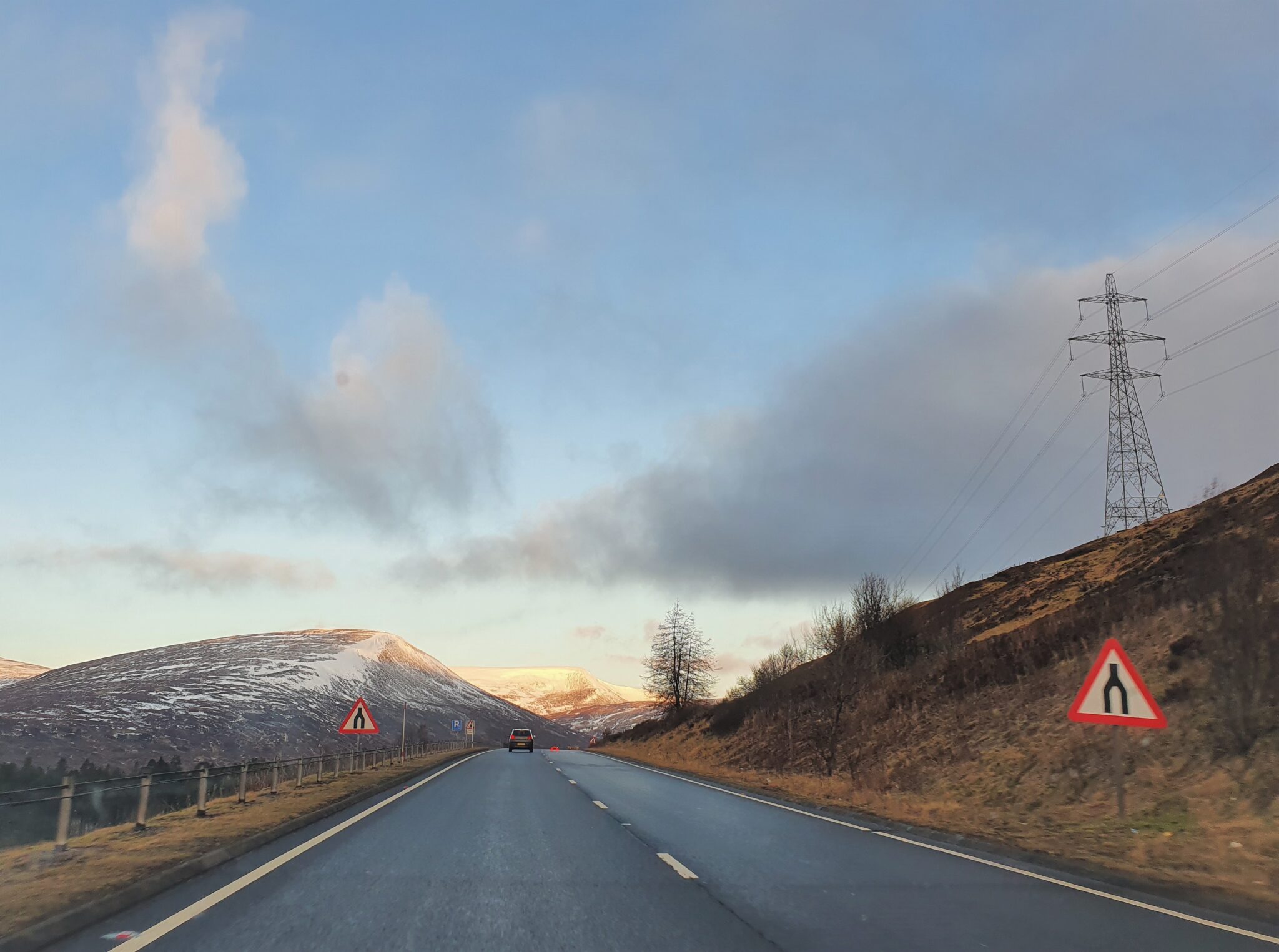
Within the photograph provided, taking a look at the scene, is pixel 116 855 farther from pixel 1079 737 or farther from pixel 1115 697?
pixel 1079 737

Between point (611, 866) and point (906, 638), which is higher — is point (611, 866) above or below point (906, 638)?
below

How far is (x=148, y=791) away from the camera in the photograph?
570 inches

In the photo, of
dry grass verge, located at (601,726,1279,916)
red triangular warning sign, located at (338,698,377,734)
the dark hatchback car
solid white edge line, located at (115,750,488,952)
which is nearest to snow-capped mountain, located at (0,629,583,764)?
the dark hatchback car

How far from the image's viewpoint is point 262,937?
6891mm

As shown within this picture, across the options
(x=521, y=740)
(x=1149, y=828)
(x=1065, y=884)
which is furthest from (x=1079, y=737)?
(x=521, y=740)

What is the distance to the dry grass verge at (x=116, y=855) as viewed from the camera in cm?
812

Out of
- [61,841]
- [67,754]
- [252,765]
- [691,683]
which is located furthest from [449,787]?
[67,754]

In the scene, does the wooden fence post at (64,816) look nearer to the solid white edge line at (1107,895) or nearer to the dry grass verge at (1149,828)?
the solid white edge line at (1107,895)

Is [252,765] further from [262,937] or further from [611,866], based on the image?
[262,937]

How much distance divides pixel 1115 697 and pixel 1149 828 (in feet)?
9.08

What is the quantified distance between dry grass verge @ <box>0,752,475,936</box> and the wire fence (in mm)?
366

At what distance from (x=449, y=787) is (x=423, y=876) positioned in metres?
17.2

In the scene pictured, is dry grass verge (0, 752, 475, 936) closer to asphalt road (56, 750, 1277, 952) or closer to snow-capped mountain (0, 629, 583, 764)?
asphalt road (56, 750, 1277, 952)

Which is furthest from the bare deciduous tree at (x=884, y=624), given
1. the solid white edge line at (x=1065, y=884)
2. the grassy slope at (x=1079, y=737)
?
the solid white edge line at (x=1065, y=884)
